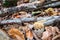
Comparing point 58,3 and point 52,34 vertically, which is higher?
point 58,3

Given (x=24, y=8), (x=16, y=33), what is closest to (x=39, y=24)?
(x=16, y=33)

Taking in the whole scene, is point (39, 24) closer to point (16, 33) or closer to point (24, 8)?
point (16, 33)

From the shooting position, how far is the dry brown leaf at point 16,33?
7.79 feet

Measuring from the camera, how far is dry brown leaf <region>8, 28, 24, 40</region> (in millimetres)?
2373

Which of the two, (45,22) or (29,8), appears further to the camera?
(29,8)

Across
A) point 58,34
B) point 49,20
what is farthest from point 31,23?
point 58,34

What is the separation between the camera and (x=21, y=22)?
263cm

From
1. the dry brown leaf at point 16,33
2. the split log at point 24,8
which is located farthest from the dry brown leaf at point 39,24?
the split log at point 24,8

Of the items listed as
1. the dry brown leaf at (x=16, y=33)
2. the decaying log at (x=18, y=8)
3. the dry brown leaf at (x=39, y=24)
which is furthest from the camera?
the decaying log at (x=18, y=8)

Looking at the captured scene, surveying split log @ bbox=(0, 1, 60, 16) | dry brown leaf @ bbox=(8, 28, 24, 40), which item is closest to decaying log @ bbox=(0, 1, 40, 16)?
split log @ bbox=(0, 1, 60, 16)

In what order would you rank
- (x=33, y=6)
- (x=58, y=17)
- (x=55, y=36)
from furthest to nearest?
(x=33, y=6) → (x=58, y=17) → (x=55, y=36)

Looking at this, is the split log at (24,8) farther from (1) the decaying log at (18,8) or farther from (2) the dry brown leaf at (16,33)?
(2) the dry brown leaf at (16,33)

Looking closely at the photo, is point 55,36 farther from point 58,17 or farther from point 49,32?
point 58,17

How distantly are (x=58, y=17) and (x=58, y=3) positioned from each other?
0.67 metres
